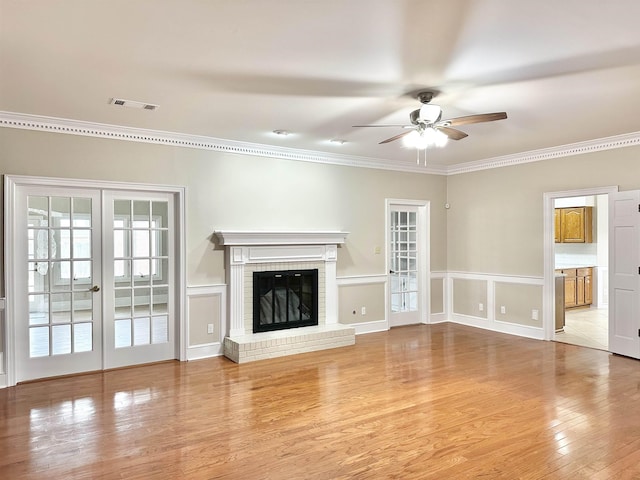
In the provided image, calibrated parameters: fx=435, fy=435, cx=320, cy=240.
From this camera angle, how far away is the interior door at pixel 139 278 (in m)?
4.84

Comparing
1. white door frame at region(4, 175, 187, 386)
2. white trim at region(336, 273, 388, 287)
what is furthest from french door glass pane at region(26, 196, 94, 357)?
white trim at region(336, 273, 388, 287)

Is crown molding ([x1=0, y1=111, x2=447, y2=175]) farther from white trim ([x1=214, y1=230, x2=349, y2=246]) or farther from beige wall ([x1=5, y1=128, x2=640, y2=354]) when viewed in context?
white trim ([x1=214, y1=230, x2=349, y2=246])

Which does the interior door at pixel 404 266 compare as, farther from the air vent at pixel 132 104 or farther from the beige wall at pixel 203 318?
the air vent at pixel 132 104

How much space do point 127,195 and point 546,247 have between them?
5524mm

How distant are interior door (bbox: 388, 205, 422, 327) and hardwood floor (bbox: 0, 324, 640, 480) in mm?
1880

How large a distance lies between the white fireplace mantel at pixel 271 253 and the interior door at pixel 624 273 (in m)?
3.38

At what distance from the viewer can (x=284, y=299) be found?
5859 millimetres

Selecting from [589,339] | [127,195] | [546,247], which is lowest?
[589,339]

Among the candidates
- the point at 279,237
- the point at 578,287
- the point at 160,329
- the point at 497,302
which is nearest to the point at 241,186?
the point at 279,237

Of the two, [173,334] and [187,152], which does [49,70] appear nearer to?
[187,152]

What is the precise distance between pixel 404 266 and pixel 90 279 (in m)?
4.65

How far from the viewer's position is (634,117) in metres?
4.39

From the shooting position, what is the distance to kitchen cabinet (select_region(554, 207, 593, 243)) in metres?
8.81

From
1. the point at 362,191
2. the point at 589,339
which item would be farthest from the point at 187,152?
the point at 589,339
